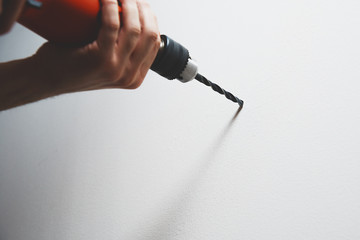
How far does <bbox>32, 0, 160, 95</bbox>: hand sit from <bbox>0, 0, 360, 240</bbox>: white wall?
0.19m

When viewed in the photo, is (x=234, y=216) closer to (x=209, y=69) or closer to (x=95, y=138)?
(x=209, y=69)

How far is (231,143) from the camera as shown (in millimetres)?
419

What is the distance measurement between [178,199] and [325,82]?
0.89 ft

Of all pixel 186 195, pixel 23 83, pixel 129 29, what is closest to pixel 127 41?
pixel 129 29

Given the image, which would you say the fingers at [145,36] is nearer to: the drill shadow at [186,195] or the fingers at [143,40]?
the fingers at [143,40]

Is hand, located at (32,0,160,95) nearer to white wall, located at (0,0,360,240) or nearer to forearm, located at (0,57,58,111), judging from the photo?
forearm, located at (0,57,58,111)

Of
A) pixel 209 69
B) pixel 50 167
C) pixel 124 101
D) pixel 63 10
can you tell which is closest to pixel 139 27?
pixel 63 10

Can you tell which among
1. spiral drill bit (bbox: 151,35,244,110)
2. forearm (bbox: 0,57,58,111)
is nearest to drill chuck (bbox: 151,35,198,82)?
spiral drill bit (bbox: 151,35,244,110)

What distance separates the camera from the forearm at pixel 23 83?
301 mm

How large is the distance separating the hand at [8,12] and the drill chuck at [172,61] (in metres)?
0.15

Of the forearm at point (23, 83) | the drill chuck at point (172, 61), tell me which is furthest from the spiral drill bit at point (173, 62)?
the forearm at point (23, 83)

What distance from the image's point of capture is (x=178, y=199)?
449 millimetres

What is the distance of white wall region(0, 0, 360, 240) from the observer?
34 centimetres

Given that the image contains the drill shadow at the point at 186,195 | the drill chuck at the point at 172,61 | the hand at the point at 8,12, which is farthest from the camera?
the drill shadow at the point at 186,195
